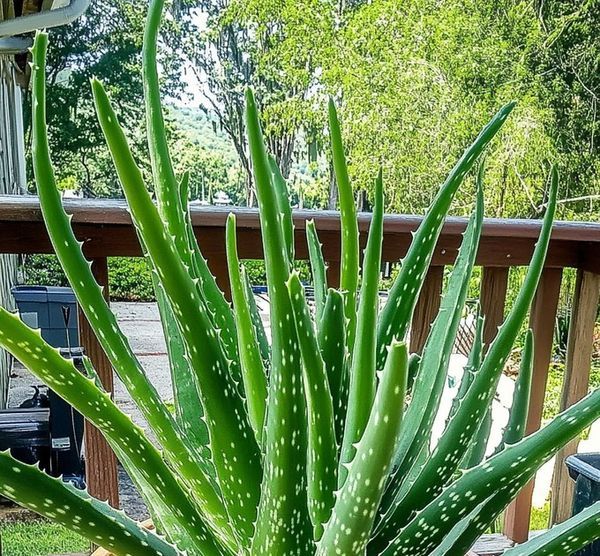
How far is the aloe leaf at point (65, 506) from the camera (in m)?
0.28

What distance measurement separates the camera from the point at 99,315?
343 mm

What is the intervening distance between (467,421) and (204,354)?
17 cm

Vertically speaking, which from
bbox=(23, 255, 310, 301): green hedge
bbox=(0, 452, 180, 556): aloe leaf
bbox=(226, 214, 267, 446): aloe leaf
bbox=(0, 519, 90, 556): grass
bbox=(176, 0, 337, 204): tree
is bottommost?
bbox=(0, 519, 90, 556): grass

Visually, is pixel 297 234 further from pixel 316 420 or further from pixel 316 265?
pixel 316 420

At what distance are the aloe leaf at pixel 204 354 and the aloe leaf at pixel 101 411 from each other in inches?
0.9

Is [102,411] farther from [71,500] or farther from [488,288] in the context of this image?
[488,288]

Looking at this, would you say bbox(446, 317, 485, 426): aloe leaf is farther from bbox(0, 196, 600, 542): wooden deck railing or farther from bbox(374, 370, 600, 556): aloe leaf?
bbox(0, 196, 600, 542): wooden deck railing

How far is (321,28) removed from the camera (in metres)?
10.1

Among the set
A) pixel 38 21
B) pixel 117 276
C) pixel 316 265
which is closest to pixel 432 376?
pixel 316 265

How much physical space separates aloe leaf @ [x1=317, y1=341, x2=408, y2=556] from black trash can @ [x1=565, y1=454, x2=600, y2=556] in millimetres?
584

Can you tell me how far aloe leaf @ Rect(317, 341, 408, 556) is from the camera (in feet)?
0.70

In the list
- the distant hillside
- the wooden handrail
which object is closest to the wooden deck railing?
the wooden handrail

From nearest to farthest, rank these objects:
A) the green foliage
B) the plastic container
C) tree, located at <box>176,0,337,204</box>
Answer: the plastic container → the green foliage → tree, located at <box>176,0,337,204</box>

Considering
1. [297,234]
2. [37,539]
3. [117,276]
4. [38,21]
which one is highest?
[38,21]
